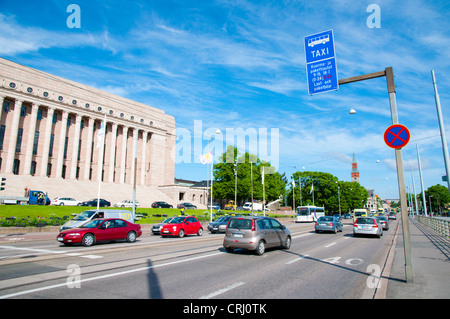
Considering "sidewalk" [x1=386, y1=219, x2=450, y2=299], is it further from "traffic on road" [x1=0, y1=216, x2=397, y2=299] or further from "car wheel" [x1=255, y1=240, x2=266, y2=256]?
"car wheel" [x1=255, y1=240, x2=266, y2=256]

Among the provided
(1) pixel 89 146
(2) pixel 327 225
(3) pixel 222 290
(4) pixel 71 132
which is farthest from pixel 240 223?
(4) pixel 71 132

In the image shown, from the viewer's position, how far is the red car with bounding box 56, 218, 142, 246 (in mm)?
14758

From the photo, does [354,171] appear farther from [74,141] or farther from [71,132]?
[71,132]

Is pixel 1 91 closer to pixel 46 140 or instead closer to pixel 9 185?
pixel 46 140

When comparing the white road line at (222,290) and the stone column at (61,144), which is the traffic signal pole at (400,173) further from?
the stone column at (61,144)

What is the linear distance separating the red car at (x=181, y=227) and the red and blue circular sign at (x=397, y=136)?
644 inches

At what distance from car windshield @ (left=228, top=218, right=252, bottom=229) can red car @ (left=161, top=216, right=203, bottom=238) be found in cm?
933

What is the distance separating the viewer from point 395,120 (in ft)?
26.8

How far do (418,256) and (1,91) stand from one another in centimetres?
6376

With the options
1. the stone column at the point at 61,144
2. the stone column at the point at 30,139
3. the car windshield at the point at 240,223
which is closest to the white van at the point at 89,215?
the car windshield at the point at 240,223

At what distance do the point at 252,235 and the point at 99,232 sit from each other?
8.75 m

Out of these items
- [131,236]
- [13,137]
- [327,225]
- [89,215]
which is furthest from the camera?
[13,137]

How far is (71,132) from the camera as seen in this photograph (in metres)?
63.7
